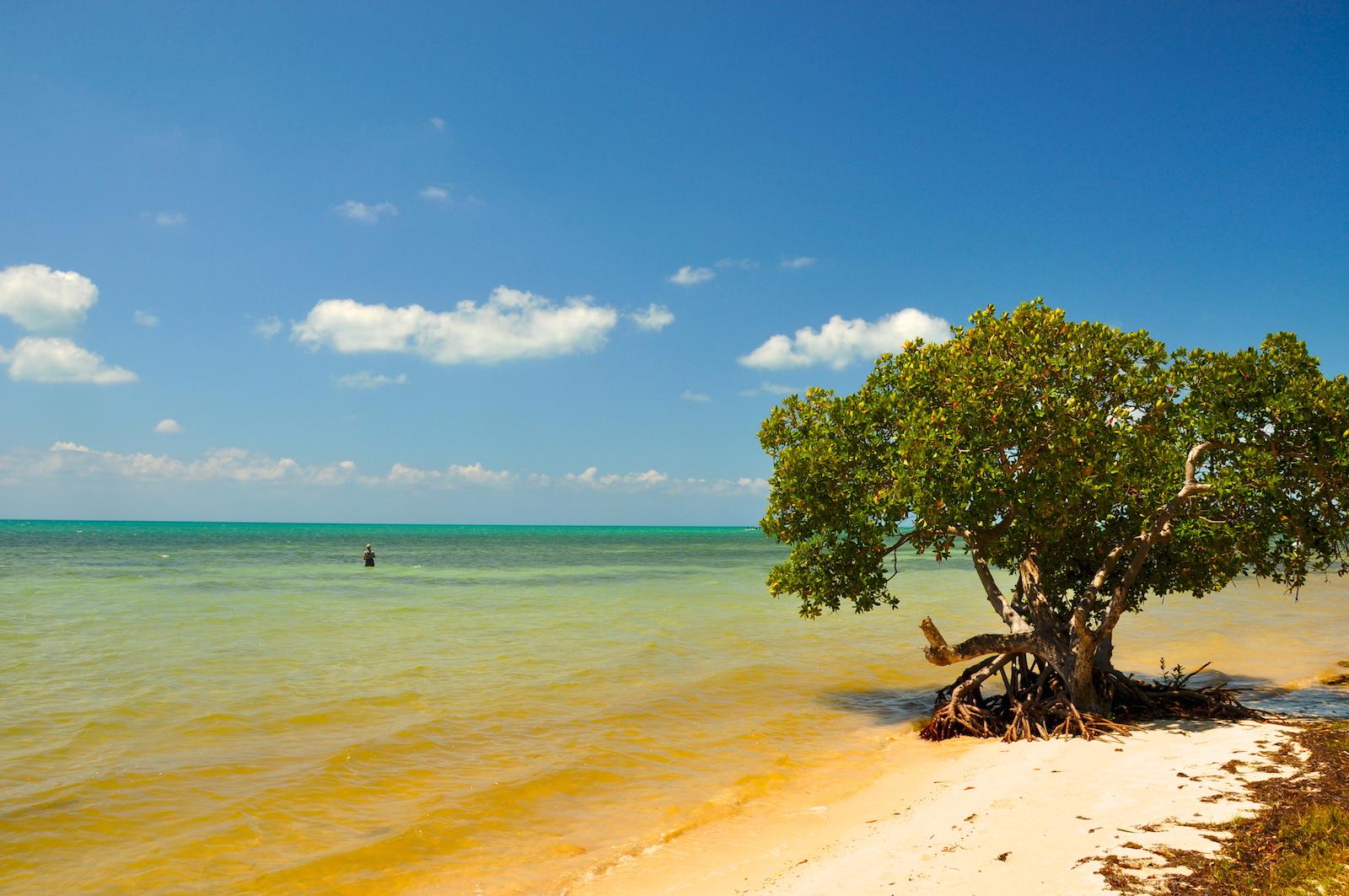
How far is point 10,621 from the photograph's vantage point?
2895cm

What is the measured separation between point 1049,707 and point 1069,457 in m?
5.25

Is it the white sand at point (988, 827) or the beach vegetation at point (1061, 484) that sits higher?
the beach vegetation at point (1061, 484)

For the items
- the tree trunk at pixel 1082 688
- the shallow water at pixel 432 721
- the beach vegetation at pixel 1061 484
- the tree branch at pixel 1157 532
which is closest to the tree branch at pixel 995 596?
the beach vegetation at pixel 1061 484

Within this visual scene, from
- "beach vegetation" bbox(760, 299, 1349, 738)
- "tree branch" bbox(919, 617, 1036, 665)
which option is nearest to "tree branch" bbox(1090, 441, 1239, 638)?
"beach vegetation" bbox(760, 299, 1349, 738)

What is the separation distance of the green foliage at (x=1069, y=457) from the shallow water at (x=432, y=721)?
4384mm

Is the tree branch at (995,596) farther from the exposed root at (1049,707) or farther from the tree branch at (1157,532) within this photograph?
the tree branch at (1157,532)

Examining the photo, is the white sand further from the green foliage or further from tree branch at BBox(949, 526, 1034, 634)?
the green foliage

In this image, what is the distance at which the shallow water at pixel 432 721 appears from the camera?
414 inches

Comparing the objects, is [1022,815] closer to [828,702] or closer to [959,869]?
[959,869]

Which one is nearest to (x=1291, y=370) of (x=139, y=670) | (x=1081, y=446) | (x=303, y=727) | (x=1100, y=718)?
(x=1081, y=446)

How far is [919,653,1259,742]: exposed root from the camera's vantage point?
14289 mm

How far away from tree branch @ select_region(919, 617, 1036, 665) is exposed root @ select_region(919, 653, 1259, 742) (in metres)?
0.38

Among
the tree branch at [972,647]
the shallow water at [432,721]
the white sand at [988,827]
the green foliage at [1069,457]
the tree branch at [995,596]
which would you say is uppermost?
the green foliage at [1069,457]

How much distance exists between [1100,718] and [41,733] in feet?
66.3
